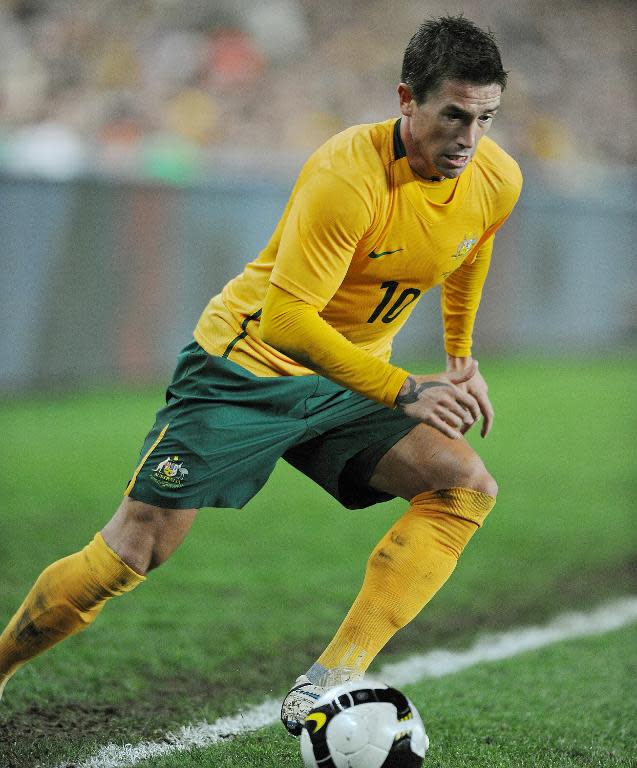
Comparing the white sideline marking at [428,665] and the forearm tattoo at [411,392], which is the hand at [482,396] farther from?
the white sideline marking at [428,665]

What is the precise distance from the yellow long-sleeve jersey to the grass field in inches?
46.5

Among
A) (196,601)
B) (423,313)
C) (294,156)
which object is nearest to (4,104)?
(294,156)

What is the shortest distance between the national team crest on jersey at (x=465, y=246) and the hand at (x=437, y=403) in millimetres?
468

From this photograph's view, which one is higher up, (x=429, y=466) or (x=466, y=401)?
(x=466, y=401)

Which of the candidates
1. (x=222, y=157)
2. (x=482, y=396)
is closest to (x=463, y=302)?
(x=482, y=396)

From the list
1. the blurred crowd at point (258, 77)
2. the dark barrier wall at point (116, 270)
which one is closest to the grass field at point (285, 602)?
the dark barrier wall at point (116, 270)

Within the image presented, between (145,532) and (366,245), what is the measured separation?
40.2 inches

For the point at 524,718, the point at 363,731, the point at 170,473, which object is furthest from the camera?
the point at 524,718

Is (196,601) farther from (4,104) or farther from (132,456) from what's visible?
(4,104)

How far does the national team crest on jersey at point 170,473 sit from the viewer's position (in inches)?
132

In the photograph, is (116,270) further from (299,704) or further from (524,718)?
(299,704)

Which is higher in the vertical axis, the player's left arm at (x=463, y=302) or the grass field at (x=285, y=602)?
the player's left arm at (x=463, y=302)

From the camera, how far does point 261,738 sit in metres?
3.54

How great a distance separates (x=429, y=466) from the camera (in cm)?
351
